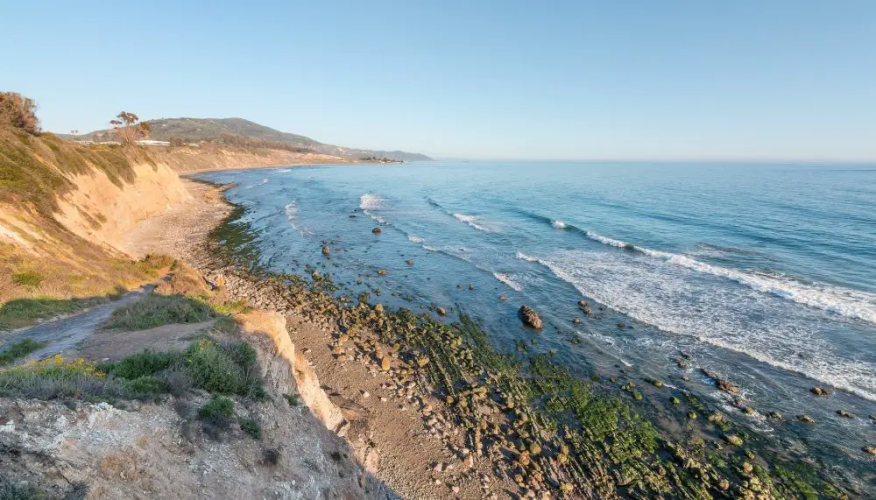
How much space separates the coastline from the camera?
12.6 meters

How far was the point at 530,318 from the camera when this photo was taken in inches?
911

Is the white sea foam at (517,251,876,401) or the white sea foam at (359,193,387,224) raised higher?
the white sea foam at (359,193,387,224)

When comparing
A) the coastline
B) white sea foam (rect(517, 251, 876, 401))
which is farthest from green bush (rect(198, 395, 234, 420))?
white sea foam (rect(517, 251, 876, 401))

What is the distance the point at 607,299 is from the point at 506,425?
15.1 m

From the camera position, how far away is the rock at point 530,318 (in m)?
22.9

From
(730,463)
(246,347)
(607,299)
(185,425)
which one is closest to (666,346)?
(607,299)

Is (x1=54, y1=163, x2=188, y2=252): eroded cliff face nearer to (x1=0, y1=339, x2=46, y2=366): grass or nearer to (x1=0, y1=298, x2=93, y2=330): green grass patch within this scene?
(x1=0, y1=298, x2=93, y2=330): green grass patch

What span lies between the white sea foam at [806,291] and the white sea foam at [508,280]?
603 inches

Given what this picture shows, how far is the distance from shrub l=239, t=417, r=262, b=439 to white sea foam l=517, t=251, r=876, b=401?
2019 cm

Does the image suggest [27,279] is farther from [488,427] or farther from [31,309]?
[488,427]

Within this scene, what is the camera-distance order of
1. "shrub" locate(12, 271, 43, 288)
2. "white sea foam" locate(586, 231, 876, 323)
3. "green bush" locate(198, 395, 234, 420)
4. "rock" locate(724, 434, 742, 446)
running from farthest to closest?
"white sea foam" locate(586, 231, 876, 323) → "shrub" locate(12, 271, 43, 288) → "rock" locate(724, 434, 742, 446) → "green bush" locate(198, 395, 234, 420)

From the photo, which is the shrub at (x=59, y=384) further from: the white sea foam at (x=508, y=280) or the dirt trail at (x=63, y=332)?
the white sea foam at (x=508, y=280)

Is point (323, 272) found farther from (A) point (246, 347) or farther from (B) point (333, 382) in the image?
(A) point (246, 347)

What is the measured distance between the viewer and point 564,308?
25297 mm
